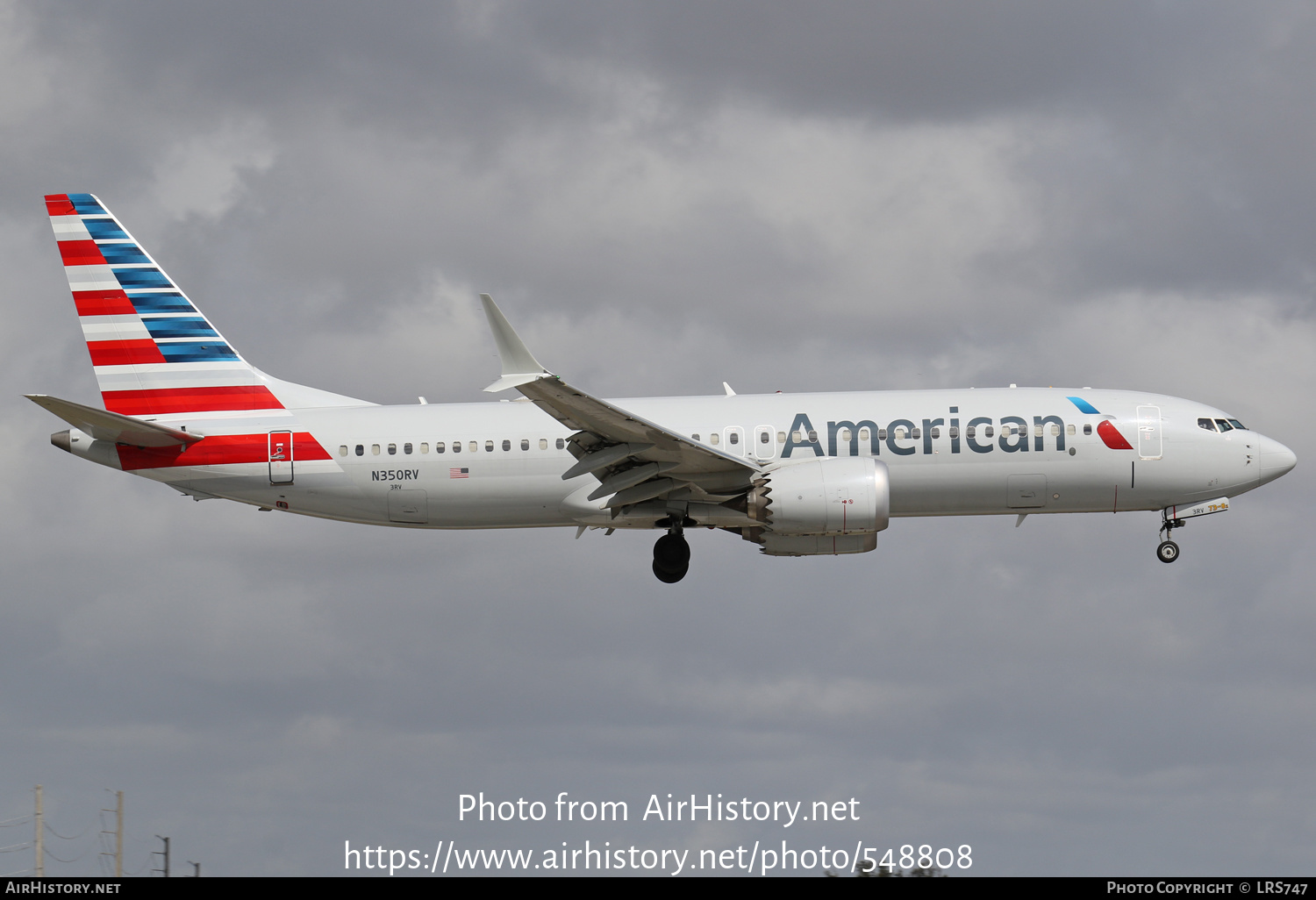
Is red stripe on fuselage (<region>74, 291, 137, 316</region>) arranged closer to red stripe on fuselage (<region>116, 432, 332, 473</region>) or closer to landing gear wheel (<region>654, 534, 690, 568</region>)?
red stripe on fuselage (<region>116, 432, 332, 473</region>)

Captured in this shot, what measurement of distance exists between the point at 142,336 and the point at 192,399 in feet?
9.20

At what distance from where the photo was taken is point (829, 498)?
111ft

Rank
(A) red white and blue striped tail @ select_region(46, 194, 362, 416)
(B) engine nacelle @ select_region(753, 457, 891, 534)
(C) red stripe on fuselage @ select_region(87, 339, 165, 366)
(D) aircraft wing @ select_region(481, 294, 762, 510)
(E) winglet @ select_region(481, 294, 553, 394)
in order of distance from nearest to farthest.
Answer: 1. (E) winglet @ select_region(481, 294, 553, 394)
2. (D) aircraft wing @ select_region(481, 294, 762, 510)
3. (B) engine nacelle @ select_region(753, 457, 891, 534)
4. (A) red white and blue striped tail @ select_region(46, 194, 362, 416)
5. (C) red stripe on fuselage @ select_region(87, 339, 165, 366)

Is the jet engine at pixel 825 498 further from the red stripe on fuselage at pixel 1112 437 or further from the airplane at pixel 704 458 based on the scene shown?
the red stripe on fuselage at pixel 1112 437

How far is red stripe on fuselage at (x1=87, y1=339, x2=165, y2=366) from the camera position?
4028cm

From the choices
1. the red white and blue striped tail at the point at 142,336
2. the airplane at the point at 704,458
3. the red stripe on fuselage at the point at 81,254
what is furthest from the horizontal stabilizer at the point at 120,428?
the red stripe on fuselage at the point at 81,254

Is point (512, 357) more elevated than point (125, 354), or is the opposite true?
point (125, 354)

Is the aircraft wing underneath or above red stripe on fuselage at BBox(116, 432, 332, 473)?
underneath

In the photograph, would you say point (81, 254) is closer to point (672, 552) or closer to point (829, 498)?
point (672, 552)

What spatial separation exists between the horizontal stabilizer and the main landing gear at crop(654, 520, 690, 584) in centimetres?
1278

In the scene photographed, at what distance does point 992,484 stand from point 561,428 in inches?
440

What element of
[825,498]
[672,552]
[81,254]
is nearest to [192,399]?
[81,254]

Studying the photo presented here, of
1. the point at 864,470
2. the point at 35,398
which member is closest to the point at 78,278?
the point at 35,398

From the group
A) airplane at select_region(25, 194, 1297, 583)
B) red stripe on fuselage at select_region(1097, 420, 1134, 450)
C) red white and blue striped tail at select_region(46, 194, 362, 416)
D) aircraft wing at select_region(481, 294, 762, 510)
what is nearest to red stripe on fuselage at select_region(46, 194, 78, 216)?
red white and blue striped tail at select_region(46, 194, 362, 416)
